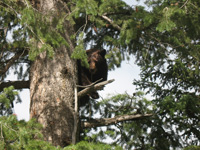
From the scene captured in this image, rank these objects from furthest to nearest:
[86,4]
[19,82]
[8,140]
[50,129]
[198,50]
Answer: [198,50] < [19,82] < [86,4] < [50,129] < [8,140]

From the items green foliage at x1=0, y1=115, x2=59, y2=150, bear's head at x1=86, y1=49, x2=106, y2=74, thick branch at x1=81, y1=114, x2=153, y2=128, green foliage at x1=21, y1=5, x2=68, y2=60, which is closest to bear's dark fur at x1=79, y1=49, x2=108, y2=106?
bear's head at x1=86, y1=49, x2=106, y2=74

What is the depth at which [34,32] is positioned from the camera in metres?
4.06

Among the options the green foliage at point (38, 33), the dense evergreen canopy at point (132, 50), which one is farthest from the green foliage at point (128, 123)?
the green foliage at point (38, 33)

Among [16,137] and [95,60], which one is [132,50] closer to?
[95,60]

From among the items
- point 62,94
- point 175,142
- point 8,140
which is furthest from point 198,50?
point 8,140

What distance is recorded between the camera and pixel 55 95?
4301mm

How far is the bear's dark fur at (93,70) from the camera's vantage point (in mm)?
5562

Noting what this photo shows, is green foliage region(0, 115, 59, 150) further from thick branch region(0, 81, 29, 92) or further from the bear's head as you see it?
the bear's head

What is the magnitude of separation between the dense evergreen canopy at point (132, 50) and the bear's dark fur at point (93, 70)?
9.8 inches

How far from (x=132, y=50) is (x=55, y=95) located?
2.73m

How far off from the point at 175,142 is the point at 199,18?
2.75 meters

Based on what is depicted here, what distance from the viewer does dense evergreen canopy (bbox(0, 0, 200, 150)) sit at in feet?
14.2

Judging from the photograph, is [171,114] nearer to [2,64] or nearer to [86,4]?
[86,4]

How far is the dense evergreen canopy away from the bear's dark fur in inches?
9.8
